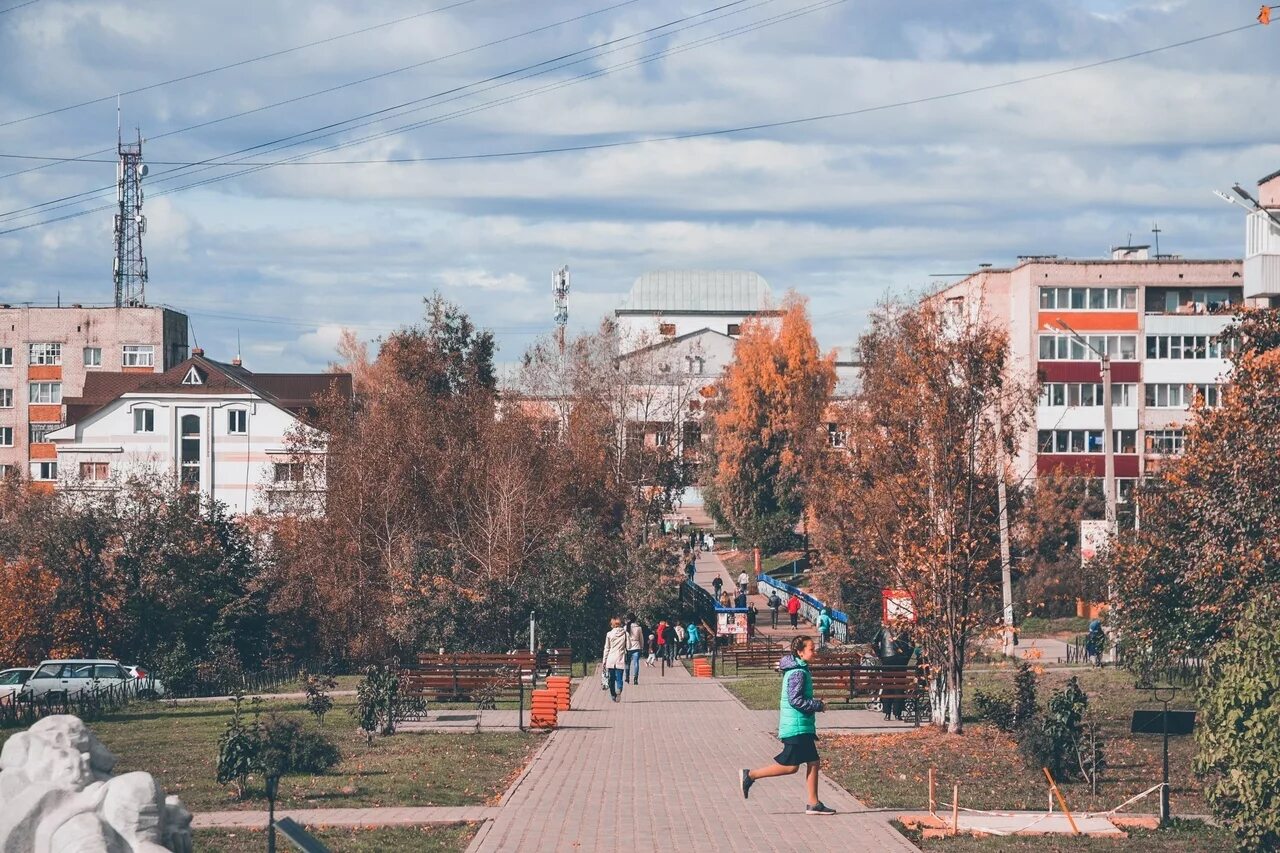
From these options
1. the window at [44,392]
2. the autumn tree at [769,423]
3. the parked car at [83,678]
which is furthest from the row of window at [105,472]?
the autumn tree at [769,423]

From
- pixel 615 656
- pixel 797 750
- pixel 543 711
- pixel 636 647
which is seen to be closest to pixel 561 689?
pixel 615 656

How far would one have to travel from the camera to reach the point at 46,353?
311 ft

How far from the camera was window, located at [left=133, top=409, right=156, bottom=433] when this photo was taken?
240 ft

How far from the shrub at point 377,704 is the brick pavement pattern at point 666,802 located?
8.93 feet

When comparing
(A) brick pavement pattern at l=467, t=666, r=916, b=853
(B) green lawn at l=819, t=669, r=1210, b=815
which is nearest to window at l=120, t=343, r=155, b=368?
(A) brick pavement pattern at l=467, t=666, r=916, b=853

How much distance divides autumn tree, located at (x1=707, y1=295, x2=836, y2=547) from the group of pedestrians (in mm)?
19320

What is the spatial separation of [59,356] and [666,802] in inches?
3480

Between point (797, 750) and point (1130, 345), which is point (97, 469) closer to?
point (1130, 345)

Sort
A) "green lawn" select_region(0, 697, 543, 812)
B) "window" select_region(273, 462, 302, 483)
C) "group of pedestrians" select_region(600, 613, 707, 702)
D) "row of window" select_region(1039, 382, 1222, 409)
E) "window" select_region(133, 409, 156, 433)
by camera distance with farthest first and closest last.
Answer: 1. "window" select_region(133, 409, 156, 433)
2. "row of window" select_region(1039, 382, 1222, 409)
3. "window" select_region(273, 462, 302, 483)
4. "group of pedestrians" select_region(600, 613, 707, 702)
5. "green lawn" select_region(0, 697, 543, 812)

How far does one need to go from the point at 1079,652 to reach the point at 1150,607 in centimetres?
1807

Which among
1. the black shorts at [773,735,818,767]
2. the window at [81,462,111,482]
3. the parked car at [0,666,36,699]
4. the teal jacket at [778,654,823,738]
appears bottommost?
the parked car at [0,666,36,699]

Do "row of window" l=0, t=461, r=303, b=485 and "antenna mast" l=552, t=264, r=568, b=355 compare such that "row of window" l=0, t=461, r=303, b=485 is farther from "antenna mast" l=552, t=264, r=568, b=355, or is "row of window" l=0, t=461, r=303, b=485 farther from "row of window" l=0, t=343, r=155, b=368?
"antenna mast" l=552, t=264, r=568, b=355

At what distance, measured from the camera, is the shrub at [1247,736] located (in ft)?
37.7

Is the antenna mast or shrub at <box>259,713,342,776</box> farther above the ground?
the antenna mast
